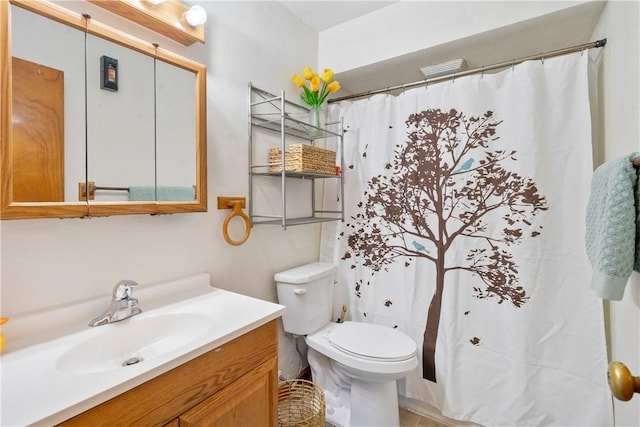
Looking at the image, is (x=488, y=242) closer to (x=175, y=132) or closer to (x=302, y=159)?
(x=302, y=159)

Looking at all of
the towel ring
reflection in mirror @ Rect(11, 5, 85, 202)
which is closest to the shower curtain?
the towel ring

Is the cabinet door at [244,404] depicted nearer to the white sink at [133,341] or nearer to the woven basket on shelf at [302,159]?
the white sink at [133,341]

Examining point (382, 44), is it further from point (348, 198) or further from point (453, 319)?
point (453, 319)

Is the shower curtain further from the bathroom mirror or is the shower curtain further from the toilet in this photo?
the bathroom mirror

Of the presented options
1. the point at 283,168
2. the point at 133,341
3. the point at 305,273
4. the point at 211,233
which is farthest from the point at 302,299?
the point at 133,341

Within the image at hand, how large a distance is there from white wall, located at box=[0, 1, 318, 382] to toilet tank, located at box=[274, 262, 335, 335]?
0.09m

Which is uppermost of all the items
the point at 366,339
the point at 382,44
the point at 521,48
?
the point at 382,44

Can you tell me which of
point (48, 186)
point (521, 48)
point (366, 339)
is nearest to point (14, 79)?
point (48, 186)

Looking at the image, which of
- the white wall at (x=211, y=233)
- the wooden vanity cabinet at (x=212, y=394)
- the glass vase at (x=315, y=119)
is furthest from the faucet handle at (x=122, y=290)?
the glass vase at (x=315, y=119)

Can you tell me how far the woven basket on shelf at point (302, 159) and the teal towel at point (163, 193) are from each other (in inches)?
20.4

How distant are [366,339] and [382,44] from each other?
5.78ft

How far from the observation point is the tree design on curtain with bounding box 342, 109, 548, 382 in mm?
1485

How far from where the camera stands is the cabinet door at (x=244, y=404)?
805mm

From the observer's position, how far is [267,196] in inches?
64.5
